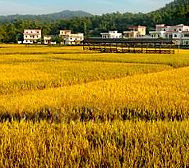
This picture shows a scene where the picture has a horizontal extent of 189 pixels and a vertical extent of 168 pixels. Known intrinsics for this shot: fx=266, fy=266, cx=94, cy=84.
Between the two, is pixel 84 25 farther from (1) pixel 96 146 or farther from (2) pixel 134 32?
(1) pixel 96 146

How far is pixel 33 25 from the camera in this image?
91375 millimetres

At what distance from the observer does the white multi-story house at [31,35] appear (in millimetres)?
82312

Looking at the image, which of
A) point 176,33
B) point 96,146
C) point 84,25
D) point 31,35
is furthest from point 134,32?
point 96,146

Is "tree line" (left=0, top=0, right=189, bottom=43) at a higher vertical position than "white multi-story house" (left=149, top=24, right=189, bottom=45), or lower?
higher

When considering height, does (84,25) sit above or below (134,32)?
above

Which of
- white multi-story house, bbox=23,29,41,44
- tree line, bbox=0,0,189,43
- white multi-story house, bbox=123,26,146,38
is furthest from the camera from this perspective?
white multi-story house, bbox=123,26,146,38

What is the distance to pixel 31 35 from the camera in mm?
84125

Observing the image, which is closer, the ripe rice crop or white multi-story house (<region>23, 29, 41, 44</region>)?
the ripe rice crop

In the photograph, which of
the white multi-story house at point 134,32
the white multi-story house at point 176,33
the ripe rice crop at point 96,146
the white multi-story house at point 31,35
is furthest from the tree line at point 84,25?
the ripe rice crop at point 96,146

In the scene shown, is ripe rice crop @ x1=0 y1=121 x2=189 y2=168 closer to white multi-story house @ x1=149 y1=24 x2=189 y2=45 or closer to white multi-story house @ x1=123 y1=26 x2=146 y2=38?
white multi-story house @ x1=149 y1=24 x2=189 y2=45

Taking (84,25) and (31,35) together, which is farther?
(84,25)

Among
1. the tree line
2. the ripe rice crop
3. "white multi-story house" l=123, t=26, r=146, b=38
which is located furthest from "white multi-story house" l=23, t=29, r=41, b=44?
the ripe rice crop

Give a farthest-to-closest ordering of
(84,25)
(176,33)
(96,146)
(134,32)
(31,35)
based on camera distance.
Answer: (84,25) → (134,32) → (31,35) → (176,33) → (96,146)

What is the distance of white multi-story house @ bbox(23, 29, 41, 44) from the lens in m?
82.3
